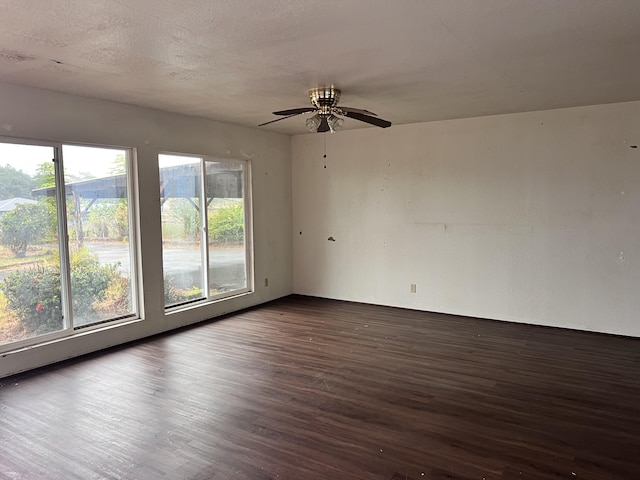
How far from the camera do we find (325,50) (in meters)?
2.72

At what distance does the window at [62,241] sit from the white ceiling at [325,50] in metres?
0.65

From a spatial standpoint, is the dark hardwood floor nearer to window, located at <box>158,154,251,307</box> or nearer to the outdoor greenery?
window, located at <box>158,154,251,307</box>

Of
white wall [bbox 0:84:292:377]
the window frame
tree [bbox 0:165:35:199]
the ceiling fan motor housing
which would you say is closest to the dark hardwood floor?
white wall [bbox 0:84:292:377]

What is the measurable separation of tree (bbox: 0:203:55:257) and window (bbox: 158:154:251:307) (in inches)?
47.3

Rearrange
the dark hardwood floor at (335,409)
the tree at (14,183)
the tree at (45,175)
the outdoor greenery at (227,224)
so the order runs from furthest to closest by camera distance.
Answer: the outdoor greenery at (227,224)
the tree at (45,175)
the tree at (14,183)
the dark hardwood floor at (335,409)

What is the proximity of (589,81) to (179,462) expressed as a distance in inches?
160

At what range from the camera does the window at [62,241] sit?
3.58 metres

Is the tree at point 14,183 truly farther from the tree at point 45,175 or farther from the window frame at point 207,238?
the window frame at point 207,238

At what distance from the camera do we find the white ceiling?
2.14 metres

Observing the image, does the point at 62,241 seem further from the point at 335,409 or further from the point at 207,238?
the point at 335,409

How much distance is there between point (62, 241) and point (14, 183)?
61 cm

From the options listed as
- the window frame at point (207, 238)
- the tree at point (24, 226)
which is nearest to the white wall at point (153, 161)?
the window frame at point (207, 238)

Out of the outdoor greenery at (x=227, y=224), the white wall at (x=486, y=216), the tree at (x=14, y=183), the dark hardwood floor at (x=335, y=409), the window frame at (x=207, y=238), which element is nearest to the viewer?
the dark hardwood floor at (x=335, y=409)

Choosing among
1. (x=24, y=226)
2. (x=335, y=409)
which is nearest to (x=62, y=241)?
(x=24, y=226)
